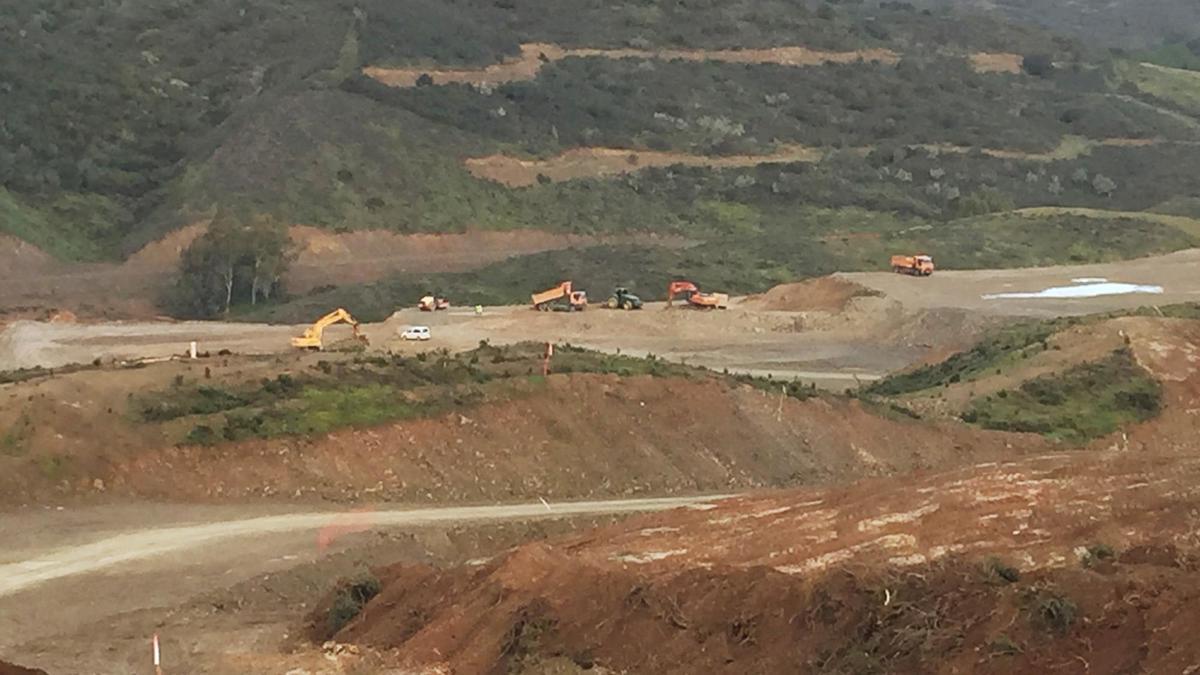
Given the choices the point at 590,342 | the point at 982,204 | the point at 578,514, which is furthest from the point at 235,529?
the point at 982,204

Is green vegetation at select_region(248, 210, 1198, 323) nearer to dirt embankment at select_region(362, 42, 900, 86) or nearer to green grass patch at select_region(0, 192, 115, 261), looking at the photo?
green grass patch at select_region(0, 192, 115, 261)

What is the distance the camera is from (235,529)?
29141mm

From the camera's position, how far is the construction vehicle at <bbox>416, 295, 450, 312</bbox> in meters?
68.4

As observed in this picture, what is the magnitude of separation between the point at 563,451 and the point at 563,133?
70145 millimetres

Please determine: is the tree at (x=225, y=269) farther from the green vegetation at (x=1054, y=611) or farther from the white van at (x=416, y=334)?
the green vegetation at (x=1054, y=611)

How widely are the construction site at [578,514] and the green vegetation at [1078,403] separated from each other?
1.16 ft

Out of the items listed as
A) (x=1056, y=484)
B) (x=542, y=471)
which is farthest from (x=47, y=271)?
(x=1056, y=484)

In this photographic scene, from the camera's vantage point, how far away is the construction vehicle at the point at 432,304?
→ 2692 inches

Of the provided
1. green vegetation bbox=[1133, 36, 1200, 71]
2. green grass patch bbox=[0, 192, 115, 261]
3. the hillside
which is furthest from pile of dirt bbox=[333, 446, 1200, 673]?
green vegetation bbox=[1133, 36, 1200, 71]

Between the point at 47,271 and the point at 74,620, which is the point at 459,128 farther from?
the point at 74,620

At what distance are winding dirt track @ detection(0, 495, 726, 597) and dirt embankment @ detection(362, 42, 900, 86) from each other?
73.4 metres

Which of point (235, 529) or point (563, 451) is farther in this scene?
point (563, 451)

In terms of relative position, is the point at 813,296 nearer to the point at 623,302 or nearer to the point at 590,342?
the point at 623,302

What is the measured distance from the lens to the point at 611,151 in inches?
4060
